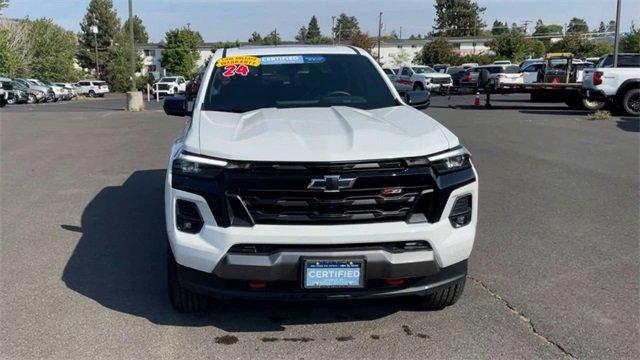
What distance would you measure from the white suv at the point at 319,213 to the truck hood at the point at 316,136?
12mm

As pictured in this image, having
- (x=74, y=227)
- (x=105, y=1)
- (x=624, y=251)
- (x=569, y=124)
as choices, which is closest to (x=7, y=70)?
(x=105, y=1)

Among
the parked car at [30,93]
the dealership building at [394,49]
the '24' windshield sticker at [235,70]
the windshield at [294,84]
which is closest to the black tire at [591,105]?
the windshield at [294,84]

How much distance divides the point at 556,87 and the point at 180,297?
21523 mm

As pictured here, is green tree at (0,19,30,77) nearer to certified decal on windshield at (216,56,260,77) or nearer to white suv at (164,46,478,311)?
certified decal on windshield at (216,56,260,77)

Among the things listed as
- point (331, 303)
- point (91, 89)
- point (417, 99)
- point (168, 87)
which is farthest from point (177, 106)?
point (91, 89)

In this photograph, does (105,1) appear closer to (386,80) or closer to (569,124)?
(569,124)

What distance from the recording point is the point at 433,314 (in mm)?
4352

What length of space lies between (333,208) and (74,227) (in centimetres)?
408

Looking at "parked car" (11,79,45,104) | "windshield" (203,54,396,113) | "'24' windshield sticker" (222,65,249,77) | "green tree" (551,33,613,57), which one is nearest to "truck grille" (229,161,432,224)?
"windshield" (203,54,396,113)

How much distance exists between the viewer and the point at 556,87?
2298 cm

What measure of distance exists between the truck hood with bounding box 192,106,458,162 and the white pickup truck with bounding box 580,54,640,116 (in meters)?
16.3

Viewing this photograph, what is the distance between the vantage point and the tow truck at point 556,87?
2246cm

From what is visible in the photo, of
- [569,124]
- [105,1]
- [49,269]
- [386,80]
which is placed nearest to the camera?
[49,269]

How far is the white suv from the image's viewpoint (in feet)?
11.8
